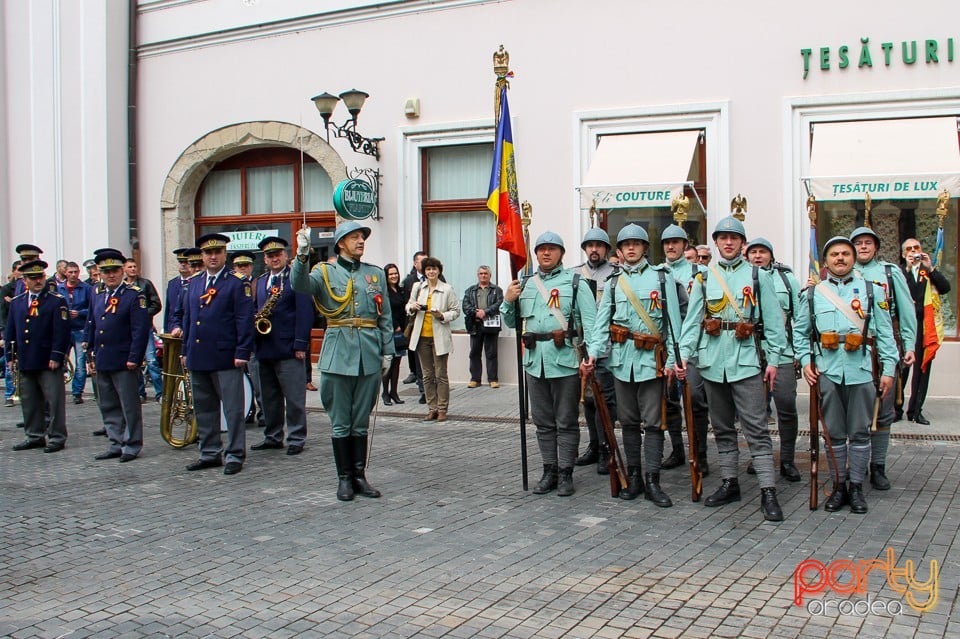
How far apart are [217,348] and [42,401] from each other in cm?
270

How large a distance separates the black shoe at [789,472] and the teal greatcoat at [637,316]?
1.52 meters

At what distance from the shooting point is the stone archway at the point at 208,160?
15.0 meters

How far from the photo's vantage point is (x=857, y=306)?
6.22 meters

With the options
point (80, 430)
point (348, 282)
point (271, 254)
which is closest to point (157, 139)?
point (80, 430)

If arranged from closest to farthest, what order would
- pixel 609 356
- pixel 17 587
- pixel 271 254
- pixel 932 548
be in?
1. pixel 17 587
2. pixel 932 548
3. pixel 609 356
4. pixel 271 254

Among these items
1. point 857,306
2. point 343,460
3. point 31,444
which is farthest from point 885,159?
point 31,444

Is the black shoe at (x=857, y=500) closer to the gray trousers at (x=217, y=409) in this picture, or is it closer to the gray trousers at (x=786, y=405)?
the gray trousers at (x=786, y=405)

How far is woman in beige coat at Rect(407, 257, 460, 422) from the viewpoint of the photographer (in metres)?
10.6

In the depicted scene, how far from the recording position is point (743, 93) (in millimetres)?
12367

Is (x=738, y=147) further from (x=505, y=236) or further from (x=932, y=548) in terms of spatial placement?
(x=932, y=548)

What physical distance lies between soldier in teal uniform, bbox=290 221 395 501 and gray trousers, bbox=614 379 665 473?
1862mm

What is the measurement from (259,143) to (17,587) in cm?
1164

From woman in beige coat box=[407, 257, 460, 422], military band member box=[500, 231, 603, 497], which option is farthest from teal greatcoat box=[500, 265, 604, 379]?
woman in beige coat box=[407, 257, 460, 422]

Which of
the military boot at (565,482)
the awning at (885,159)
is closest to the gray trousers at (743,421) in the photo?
the military boot at (565,482)
